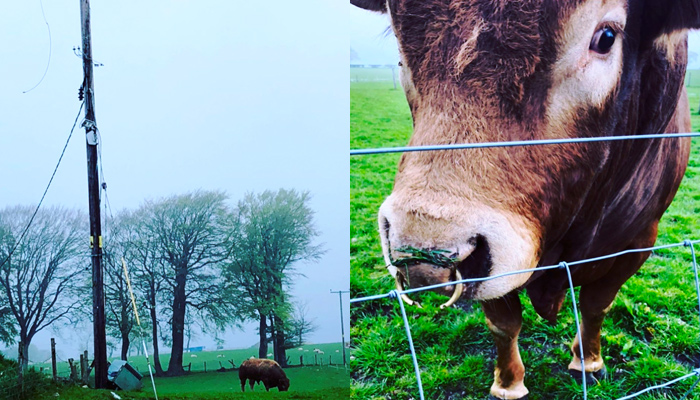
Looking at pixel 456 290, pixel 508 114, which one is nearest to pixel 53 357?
pixel 456 290

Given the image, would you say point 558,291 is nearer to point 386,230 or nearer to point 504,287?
point 504,287

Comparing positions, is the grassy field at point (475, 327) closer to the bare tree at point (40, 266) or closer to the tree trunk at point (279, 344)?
the tree trunk at point (279, 344)

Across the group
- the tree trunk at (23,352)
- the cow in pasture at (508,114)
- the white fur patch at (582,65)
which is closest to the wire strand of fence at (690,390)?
the cow in pasture at (508,114)

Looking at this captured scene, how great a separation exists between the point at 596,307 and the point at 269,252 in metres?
1.36

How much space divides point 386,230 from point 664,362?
4.10 feet

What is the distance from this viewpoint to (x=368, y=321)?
201 cm

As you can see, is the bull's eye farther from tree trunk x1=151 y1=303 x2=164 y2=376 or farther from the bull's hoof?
tree trunk x1=151 y1=303 x2=164 y2=376

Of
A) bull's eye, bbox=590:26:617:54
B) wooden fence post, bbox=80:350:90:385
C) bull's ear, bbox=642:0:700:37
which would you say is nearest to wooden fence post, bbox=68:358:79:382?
wooden fence post, bbox=80:350:90:385

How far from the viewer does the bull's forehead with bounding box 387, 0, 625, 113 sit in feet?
4.50

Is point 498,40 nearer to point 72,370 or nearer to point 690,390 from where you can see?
point 690,390

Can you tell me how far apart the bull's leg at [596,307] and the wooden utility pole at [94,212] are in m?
1.80

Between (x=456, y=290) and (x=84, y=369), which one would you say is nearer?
(x=456, y=290)

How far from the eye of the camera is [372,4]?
5.95 ft

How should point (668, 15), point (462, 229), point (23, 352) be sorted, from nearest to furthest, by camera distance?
1. point (462, 229)
2. point (668, 15)
3. point (23, 352)
